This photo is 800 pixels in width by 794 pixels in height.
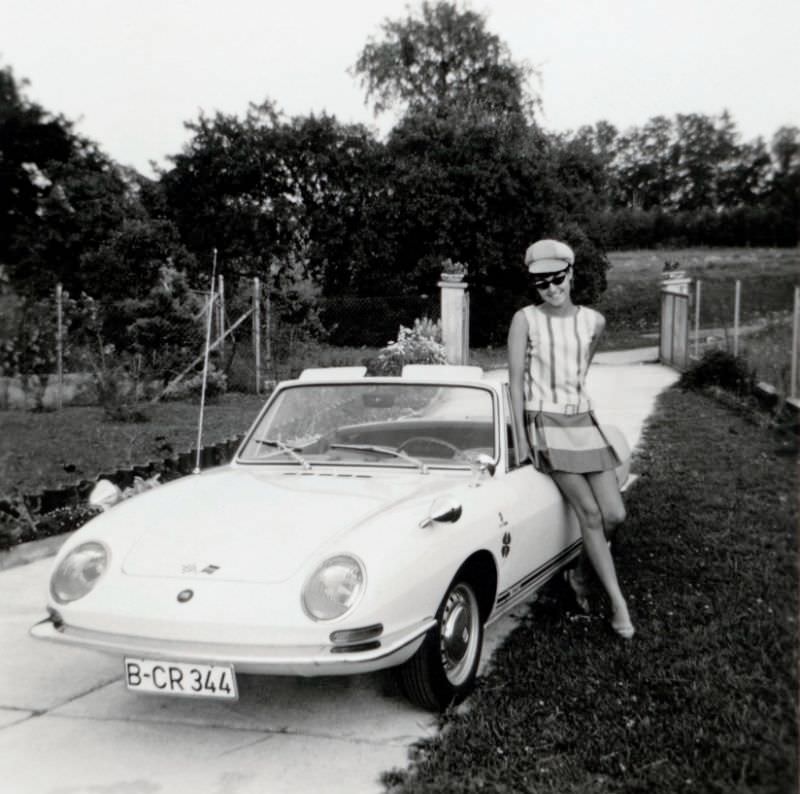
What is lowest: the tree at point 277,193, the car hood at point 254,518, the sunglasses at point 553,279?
the car hood at point 254,518

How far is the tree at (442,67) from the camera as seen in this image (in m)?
19.7

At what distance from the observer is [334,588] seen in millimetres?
3166

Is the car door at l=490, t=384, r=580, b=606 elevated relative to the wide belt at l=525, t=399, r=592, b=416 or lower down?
lower down

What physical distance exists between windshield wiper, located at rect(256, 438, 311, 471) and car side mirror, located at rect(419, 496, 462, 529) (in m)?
0.96

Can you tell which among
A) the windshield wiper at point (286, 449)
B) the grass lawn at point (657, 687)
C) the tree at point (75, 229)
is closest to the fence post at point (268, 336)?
the tree at point (75, 229)

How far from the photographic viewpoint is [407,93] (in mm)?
22688

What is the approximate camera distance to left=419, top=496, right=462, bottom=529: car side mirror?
3.44 meters

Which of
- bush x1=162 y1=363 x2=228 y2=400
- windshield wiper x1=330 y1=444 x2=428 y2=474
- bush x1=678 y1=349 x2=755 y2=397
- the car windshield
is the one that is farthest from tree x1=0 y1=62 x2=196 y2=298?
windshield wiper x1=330 y1=444 x2=428 y2=474

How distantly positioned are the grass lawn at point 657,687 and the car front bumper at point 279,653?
0.37m

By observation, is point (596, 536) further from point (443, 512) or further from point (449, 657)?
point (443, 512)

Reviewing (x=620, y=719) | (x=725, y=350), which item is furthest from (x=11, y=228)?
(x=620, y=719)

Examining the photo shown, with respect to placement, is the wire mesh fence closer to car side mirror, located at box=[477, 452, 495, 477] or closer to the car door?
the car door

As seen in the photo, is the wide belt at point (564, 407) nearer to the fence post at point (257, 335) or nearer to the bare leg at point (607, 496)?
the bare leg at point (607, 496)

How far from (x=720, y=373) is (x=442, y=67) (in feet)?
38.6
